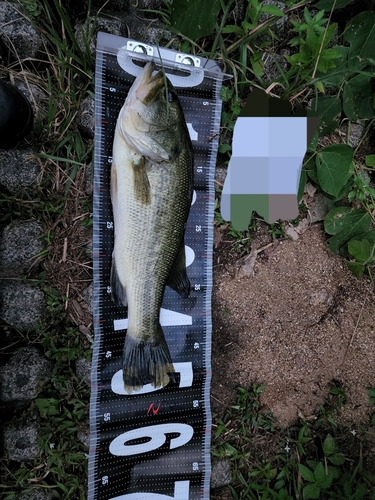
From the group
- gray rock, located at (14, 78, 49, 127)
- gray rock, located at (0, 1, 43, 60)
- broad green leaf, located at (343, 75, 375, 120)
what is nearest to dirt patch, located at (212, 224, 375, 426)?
broad green leaf, located at (343, 75, 375, 120)

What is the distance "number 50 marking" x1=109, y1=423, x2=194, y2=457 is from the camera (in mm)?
2051

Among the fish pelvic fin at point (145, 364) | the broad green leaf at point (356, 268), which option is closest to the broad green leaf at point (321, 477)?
the fish pelvic fin at point (145, 364)

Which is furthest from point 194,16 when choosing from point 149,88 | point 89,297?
point 89,297

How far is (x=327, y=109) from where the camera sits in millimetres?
2273

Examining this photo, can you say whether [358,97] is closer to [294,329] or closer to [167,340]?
[294,329]

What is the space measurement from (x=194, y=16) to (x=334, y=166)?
47.9 inches

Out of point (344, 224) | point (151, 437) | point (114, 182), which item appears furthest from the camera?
point (344, 224)

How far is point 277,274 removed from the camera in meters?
2.32

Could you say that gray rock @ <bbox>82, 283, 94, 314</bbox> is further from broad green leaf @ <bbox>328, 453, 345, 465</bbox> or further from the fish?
broad green leaf @ <bbox>328, 453, 345, 465</bbox>

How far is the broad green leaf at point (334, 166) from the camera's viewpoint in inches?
87.0

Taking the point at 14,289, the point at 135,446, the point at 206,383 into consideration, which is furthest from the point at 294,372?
the point at 14,289

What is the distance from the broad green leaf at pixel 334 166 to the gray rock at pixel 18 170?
1.75 meters

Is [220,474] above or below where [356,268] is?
below

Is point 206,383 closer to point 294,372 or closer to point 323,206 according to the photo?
point 294,372
